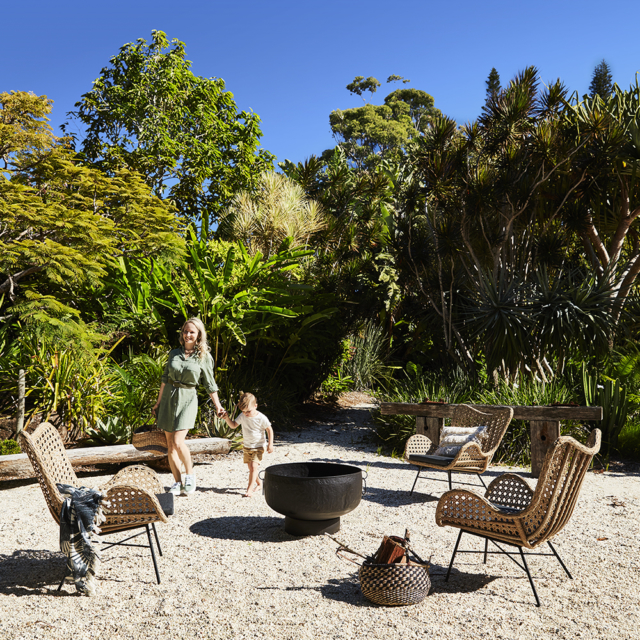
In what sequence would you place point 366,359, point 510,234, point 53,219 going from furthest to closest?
point 366,359 → point 510,234 → point 53,219

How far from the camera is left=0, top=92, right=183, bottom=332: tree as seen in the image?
265 inches

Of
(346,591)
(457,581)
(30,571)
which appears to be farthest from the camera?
(30,571)

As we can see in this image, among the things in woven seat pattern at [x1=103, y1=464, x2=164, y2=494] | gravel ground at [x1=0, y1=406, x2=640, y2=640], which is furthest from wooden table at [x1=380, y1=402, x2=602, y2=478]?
woven seat pattern at [x1=103, y1=464, x2=164, y2=494]

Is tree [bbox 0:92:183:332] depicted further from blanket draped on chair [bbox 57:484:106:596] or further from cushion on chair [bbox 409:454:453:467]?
cushion on chair [bbox 409:454:453:467]

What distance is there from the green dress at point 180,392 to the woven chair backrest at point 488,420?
2.47 m

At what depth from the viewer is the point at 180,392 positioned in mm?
4812

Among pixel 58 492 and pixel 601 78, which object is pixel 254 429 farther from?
pixel 601 78

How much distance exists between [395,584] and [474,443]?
2.24 metres

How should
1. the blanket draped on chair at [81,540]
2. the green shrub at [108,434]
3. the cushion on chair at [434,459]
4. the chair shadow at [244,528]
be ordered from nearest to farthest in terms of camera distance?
the blanket draped on chair at [81,540] → the chair shadow at [244,528] → the cushion on chair at [434,459] → the green shrub at [108,434]

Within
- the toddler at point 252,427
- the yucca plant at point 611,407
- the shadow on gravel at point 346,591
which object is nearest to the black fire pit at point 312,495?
the shadow on gravel at point 346,591

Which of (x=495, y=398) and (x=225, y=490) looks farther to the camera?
(x=495, y=398)

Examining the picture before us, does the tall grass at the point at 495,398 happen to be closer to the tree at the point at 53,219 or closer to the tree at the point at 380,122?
the tree at the point at 53,219

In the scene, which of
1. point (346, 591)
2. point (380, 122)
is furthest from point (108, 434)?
point (380, 122)

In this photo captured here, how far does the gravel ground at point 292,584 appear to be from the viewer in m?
2.68
